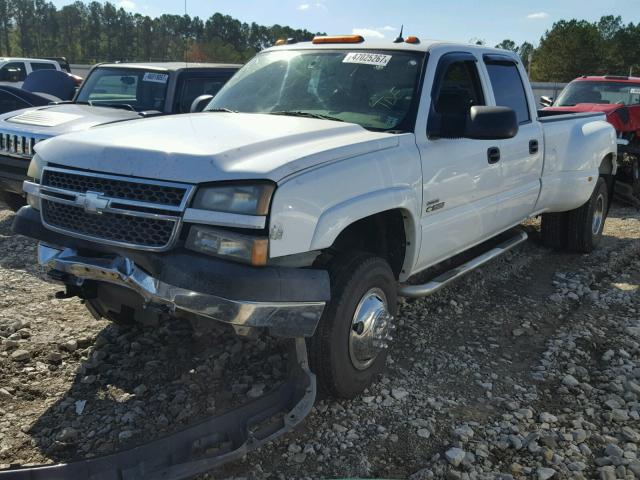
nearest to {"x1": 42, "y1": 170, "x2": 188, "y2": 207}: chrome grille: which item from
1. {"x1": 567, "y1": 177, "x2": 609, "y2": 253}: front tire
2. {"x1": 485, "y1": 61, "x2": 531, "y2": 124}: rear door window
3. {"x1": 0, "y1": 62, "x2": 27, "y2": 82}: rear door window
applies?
{"x1": 485, "y1": 61, "x2": 531, "y2": 124}: rear door window

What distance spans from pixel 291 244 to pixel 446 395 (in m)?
1.46

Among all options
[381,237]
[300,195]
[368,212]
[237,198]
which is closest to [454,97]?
[381,237]

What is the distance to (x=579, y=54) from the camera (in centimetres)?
6103

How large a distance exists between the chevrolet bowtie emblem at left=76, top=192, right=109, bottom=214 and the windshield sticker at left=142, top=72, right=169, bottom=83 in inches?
181

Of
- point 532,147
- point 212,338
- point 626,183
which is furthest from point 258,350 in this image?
point 626,183

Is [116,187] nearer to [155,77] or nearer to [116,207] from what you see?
[116,207]

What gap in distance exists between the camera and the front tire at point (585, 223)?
6.29m

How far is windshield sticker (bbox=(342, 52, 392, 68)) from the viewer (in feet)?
13.2

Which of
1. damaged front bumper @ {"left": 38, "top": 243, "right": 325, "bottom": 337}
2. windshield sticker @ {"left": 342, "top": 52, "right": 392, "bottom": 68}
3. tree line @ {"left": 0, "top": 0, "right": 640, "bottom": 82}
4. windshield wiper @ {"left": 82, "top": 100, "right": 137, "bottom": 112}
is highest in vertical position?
tree line @ {"left": 0, "top": 0, "right": 640, "bottom": 82}

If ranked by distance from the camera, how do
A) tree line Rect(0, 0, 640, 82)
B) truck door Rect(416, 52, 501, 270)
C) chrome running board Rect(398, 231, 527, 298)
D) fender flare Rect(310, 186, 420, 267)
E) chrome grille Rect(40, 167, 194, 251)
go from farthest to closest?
tree line Rect(0, 0, 640, 82) < chrome running board Rect(398, 231, 527, 298) < truck door Rect(416, 52, 501, 270) < fender flare Rect(310, 186, 420, 267) < chrome grille Rect(40, 167, 194, 251)

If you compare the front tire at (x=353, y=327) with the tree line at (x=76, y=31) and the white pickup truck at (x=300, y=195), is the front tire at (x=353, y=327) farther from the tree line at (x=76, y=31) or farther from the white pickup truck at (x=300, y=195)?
the tree line at (x=76, y=31)

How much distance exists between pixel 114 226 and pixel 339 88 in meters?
1.76

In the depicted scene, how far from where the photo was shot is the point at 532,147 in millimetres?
5016

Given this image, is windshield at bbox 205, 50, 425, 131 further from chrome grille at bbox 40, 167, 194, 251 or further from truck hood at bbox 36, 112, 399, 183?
chrome grille at bbox 40, 167, 194, 251
